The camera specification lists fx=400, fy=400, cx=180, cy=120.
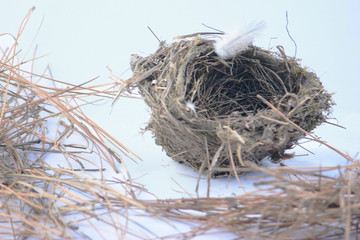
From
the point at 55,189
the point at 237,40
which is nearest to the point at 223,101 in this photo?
the point at 237,40

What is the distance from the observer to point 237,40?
3.42ft

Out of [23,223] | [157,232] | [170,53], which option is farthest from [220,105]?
[23,223]

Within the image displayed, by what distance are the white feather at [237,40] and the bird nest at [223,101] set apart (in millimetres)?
38

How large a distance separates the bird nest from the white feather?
4 cm

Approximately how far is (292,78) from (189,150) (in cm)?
39

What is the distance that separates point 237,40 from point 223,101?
227mm

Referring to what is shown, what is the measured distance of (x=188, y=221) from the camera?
80 cm

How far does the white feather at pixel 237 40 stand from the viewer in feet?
3.40

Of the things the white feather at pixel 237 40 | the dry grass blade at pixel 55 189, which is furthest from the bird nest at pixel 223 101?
the dry grass blade at pixel 55 189

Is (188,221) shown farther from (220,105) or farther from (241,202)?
(220,105)

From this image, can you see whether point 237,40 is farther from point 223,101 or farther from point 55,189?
point 55,189

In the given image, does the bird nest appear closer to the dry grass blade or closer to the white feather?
the white feather

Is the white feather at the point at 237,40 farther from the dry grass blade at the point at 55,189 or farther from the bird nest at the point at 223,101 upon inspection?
the dry grass blade at the point at 55,189

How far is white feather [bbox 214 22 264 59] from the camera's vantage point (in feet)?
3.40
